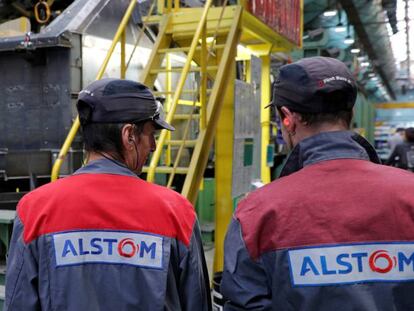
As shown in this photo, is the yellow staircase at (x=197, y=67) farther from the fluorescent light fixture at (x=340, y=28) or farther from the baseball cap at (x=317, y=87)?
the fluorescent light fixture at (x=340, y=28)

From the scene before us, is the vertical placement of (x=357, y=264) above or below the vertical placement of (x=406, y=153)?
above

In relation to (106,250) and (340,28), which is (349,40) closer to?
(340,28)

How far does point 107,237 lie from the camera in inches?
64.2

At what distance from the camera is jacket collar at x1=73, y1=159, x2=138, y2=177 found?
5.61 feet

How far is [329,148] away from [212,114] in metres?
3.22

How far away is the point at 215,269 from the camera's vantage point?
4930 mm

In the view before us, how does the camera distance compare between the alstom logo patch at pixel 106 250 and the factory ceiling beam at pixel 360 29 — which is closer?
the alstom logo patch at pixel 106 250

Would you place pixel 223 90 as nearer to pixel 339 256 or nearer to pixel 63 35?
pixel 63 35

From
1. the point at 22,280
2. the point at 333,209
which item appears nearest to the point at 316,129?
the point at 333,209

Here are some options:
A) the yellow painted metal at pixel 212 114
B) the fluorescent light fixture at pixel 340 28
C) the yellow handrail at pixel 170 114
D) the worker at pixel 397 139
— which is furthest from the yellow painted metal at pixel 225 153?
the fluorescent light fixture at pixel 340 28

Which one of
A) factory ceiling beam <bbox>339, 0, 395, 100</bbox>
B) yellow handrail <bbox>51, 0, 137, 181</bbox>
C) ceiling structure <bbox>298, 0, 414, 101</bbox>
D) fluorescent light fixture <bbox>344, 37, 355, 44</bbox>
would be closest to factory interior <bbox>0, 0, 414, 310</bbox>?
yellow handrail <bbox>51, 0, 137, 181</bbox>

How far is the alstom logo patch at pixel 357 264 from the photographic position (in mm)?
1377

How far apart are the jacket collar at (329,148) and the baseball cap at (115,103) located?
581 mm

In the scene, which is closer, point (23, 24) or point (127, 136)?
point (127, 136)
